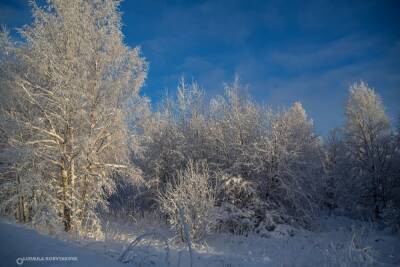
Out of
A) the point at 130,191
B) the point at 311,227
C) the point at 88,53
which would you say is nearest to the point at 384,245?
the point at 311,227

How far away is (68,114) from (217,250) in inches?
309

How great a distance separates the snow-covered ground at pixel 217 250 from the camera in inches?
141

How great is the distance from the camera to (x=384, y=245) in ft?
39.2

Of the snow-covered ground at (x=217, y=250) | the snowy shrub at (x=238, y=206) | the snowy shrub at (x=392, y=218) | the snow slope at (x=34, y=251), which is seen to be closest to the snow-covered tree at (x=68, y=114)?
the snow-covered ground at (x=217, y=250)

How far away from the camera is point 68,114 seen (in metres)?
9.30

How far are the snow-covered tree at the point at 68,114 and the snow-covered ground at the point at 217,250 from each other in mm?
1841

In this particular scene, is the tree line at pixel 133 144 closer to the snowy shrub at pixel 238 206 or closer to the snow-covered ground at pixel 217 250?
the snowy shrub at pixel 238 206

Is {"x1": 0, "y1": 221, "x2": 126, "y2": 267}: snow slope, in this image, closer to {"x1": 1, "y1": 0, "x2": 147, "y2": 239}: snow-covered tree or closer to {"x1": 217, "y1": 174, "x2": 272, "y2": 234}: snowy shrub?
{"x1": 1, "y1": 0, "x2": 147, "y2": 239}: snow-covered tree

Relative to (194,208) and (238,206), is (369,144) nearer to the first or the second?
(238,206)

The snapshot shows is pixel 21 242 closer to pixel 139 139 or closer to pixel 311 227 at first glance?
pixel 139 139

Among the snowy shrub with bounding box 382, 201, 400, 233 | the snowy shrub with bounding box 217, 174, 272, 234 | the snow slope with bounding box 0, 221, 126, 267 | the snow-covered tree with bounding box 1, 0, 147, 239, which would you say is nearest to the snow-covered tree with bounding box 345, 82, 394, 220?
the snowy shrub with bounding box 382, 201, 400, 233

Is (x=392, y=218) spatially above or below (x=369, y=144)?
below

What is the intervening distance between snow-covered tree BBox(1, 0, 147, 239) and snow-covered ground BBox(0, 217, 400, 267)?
184 centimetres

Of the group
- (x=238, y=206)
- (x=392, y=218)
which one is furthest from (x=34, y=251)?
(x=392, y=218)
